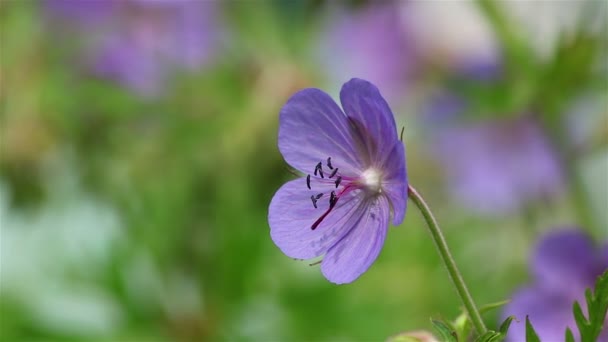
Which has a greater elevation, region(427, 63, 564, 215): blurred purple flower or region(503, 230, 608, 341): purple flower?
region(427, 63, 564, 215): blurred purple flower

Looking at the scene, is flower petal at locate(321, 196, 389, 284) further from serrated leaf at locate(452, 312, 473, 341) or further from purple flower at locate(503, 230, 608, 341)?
purple flower at locate(503, 230, 608, 341)

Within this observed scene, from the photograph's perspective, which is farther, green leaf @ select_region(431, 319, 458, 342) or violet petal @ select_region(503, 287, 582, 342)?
violet petal @ select_region(503, 287, 582, 342)

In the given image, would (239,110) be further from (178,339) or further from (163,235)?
(178,339)

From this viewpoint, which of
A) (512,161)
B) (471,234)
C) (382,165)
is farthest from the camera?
(512,161)

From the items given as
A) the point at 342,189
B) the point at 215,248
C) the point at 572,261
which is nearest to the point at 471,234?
the point at 215,248

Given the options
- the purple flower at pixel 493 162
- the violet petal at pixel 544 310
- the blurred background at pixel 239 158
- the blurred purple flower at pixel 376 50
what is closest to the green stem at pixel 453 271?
the violet petal at pixel 544 310

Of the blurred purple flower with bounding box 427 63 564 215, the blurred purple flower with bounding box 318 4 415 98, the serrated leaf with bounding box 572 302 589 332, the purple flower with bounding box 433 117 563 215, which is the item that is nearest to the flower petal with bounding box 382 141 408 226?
the serrated leaf with bounding box 572 302 589 332

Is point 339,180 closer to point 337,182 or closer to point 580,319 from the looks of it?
point 337,182
